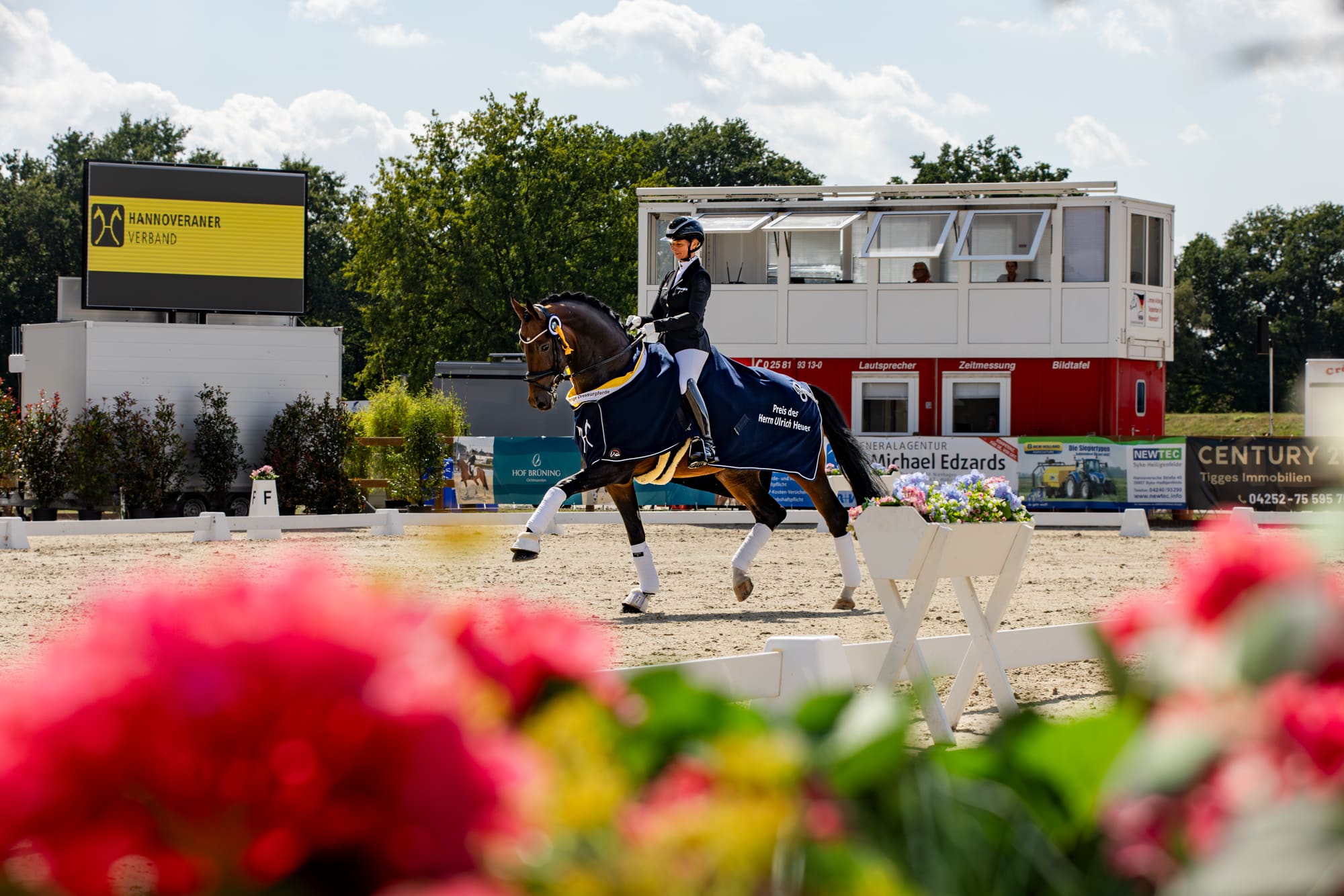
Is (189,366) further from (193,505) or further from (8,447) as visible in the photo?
(8,447)

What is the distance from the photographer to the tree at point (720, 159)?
66.6 m

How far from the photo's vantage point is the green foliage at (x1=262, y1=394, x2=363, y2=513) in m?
24.5

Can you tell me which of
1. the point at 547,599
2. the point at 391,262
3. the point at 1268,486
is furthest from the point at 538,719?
the point at 391,262

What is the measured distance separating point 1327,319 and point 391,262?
4706cm

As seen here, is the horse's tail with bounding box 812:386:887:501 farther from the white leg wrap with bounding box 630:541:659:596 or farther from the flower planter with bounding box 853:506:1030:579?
the flower planter with bounding box 853:506:1030:579

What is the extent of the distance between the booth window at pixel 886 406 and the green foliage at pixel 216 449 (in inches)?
459

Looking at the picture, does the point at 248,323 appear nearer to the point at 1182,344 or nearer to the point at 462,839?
the point at 462,839

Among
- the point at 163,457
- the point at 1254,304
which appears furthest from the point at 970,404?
the point at 1254,304

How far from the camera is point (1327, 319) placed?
67.1 m

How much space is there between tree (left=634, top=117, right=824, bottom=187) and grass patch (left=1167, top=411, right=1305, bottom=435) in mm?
22322

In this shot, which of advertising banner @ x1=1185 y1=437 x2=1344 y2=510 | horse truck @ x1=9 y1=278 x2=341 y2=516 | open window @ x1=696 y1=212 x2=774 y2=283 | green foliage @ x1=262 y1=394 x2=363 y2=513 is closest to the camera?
advertising banner @ x1=1185 y1=437 x2=1344 y2=510

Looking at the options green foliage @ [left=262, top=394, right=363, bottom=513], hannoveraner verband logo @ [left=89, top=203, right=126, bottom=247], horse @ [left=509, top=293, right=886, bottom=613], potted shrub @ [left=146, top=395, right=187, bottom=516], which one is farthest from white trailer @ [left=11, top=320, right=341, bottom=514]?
horse @ [left=509, top=293, right=886, bottom=613]

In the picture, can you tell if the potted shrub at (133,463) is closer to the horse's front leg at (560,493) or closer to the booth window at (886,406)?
the booth window at (886,406)

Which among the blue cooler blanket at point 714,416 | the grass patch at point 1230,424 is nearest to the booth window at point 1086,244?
the blue cooler blanket at point 714,416
